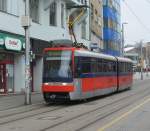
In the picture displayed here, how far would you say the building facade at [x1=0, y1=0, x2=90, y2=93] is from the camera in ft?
107

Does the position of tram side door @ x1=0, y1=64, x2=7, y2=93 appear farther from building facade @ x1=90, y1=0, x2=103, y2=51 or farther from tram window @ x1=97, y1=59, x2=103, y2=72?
building facade @ x1=90, y1=0, x2=103, y2=51

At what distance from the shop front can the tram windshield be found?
6.05 m

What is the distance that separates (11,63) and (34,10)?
18.4 ft

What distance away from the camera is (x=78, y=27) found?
50.8 metres

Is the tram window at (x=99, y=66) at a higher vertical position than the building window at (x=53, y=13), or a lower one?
lower

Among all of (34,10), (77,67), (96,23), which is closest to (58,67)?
(77,67)

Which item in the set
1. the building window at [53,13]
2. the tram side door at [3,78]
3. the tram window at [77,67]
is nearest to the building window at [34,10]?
the building window at [53,13]

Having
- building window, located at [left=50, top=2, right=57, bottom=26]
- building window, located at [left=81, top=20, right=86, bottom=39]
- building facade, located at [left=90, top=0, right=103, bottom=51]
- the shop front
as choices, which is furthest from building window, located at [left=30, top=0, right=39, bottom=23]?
building facade, located at [left=90, top=0, right=103, bottom=51]

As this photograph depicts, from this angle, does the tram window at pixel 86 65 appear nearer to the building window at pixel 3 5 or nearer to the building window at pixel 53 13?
the building window at pixel 3 5

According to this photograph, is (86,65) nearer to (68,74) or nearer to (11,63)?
(68,74)

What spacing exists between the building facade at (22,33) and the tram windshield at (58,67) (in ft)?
19.8

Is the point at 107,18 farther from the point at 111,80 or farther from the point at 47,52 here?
the point at 47,52

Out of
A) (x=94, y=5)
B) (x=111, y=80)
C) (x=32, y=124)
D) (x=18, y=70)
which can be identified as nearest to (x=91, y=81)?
(x=111, y=80)

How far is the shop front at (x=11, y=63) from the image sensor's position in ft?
105
